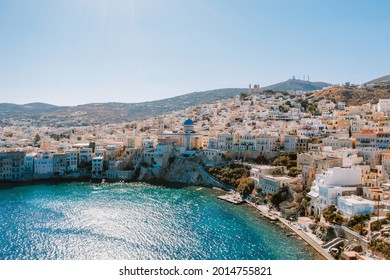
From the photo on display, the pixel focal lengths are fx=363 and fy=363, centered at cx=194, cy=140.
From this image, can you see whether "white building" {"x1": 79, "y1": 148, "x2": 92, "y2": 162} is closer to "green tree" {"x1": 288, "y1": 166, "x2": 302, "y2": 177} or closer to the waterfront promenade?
the waterfront promenade

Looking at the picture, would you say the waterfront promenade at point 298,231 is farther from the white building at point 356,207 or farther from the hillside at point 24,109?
the hillside at point 24,109

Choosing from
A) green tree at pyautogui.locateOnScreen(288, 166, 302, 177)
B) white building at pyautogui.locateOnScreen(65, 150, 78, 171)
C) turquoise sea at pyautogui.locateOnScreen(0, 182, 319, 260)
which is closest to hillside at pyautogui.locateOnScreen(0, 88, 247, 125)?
white building at pyautogui.locateOnScreen(65, 150, 78, 171)

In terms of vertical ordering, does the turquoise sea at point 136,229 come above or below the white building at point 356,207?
below

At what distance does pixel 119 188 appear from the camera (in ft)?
112

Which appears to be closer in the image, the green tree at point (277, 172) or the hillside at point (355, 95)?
the green tree at point (277, 172)

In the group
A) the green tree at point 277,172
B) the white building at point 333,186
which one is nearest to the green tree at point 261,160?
the green tree at point 277,172

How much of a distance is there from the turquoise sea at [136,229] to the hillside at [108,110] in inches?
3340

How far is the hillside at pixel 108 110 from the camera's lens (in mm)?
116562

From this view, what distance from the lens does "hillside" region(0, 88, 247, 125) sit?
11656cm

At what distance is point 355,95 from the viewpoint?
63.8 metres

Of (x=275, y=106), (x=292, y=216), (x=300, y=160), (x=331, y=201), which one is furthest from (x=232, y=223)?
(x=275, y=106)

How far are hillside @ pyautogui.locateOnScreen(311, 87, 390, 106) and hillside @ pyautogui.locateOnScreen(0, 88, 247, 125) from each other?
52900mm

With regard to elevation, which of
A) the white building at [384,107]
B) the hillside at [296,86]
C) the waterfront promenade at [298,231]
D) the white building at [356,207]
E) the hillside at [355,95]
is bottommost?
the waterfront promenade at [298,231]

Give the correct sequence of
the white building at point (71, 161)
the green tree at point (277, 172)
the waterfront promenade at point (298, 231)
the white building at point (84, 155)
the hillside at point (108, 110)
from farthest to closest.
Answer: the hillside at point (108, 110) < the white building at point (84, 155) < the white building at point (71, 161) < the green tree at point (277, 172) < the waterfront promenade at point (298, 231)
